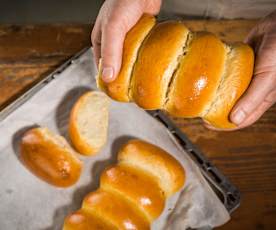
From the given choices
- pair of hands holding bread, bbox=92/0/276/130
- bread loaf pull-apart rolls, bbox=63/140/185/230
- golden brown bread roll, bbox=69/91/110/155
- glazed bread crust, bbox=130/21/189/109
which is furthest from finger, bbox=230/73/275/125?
golden brown bread roll, bbox=69/91/110/155

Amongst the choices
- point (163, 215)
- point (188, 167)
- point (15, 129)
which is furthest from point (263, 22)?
point (15, 129)

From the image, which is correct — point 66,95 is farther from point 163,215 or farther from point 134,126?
point 163,215

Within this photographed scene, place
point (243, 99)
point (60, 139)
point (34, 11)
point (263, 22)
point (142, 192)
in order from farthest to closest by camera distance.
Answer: point (34, 11) → point (60, 139) → point (142, 192) → point (263, 22) → point (243, 99)

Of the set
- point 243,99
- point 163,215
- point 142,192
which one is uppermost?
point 243,99

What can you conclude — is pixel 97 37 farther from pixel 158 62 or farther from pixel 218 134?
pixel 218 134

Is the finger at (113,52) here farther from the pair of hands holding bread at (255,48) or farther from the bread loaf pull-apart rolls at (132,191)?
the bread loaf pull-apart rolls at (132,191)

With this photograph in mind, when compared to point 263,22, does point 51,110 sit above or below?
below

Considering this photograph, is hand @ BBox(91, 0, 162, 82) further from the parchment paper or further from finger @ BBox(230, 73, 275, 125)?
the parchment paper
